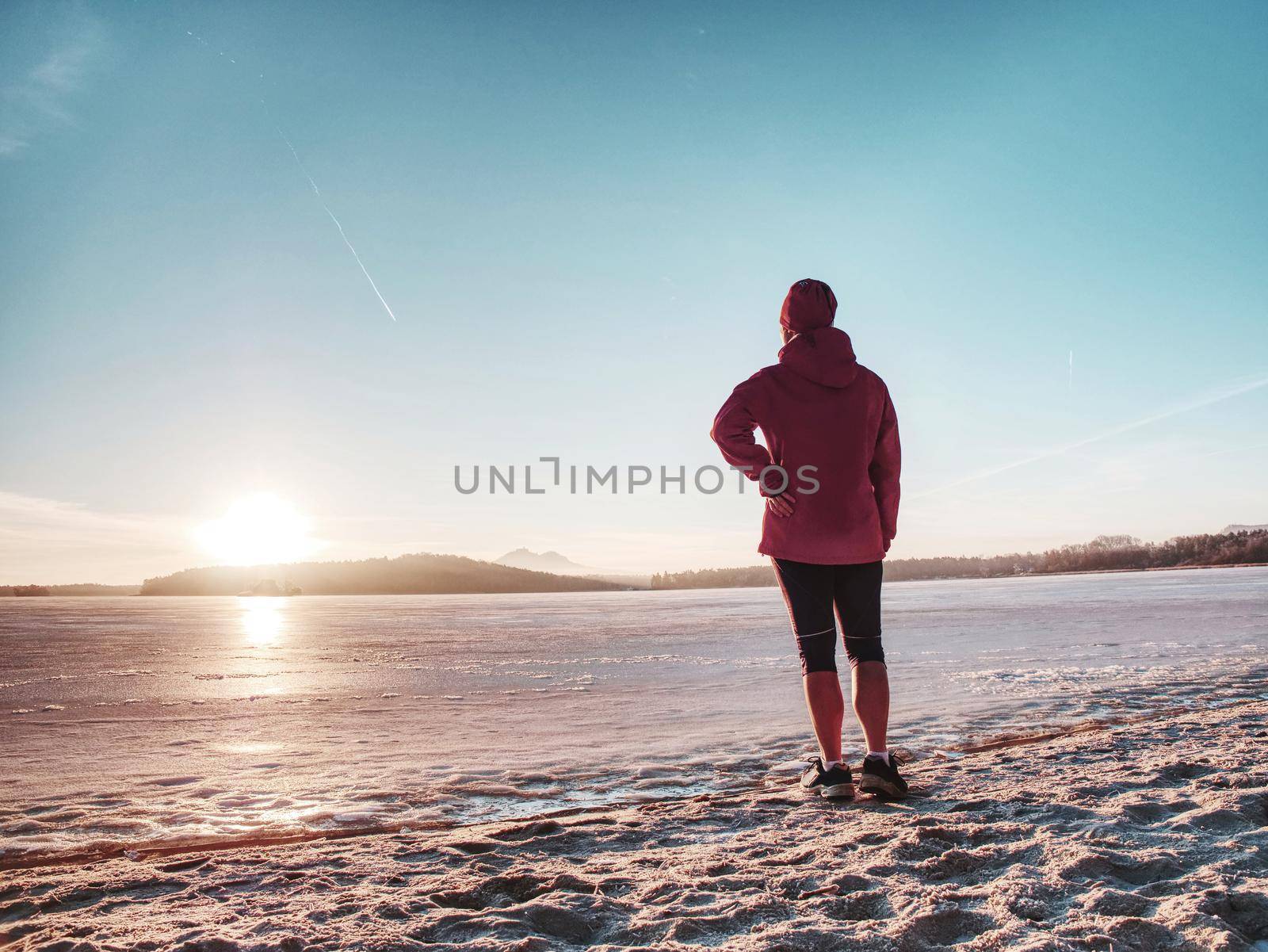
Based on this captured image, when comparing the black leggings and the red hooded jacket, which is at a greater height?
the red hooded jacket

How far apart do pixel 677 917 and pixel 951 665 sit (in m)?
6.17

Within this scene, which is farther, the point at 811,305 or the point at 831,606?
the point at 811,305

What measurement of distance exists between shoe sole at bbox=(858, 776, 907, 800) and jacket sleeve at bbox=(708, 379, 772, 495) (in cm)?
125

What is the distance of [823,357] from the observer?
3529 mm

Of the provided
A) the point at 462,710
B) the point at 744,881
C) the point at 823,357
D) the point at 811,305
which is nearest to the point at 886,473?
the point at 823,357

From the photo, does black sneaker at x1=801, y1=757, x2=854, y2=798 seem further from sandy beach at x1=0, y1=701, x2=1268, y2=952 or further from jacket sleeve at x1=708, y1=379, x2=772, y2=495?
jacket sleeve at x1=708, y1=379, x2=772, y2=495

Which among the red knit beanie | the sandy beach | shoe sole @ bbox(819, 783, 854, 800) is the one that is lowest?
shoe sole @ bbox(819, 783, 854, 800)

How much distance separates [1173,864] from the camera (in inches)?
86.3

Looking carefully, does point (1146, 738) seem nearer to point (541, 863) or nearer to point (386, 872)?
point (541, 863)

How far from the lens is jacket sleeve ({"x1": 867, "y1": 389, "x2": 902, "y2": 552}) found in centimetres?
363

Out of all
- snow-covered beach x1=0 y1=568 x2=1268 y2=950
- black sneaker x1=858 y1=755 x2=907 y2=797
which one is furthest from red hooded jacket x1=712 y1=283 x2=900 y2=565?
snow-covered beach x1=0 y1=568 x2=1268 y2=950

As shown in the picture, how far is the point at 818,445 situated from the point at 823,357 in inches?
15.8

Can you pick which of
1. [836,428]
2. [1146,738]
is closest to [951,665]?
[1146,738]

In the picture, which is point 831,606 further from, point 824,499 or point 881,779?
point 881,779
